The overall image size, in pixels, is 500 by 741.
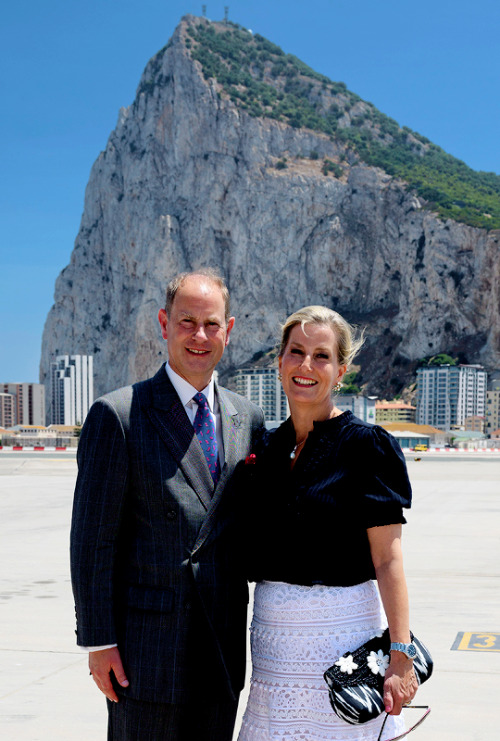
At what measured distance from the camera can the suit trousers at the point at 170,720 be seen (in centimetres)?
255

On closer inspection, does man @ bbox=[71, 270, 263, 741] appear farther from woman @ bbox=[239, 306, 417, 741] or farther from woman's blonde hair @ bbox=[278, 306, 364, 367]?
woman's blonde hair @ bbox=[278, 306, 364, 367]

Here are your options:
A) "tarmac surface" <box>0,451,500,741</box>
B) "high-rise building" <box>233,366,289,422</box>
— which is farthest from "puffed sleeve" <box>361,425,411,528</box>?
"high-rise building" <box>233,366,289,422</box>

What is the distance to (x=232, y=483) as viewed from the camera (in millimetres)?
2703

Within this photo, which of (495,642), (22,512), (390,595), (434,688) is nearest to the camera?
(390,595)

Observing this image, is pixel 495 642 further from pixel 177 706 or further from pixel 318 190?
pixel 318 190

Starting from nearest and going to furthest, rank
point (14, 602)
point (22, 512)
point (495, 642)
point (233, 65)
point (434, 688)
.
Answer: point (434, 688) → point (495, 642) → point (14, 602) → point (22, 512) → point (233, 65)

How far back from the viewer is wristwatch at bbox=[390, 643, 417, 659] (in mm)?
2486

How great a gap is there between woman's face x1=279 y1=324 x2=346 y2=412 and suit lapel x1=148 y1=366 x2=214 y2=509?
38 cm

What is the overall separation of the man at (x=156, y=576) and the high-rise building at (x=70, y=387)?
132m

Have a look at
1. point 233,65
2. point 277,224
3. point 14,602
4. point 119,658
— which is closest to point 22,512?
point 14,602

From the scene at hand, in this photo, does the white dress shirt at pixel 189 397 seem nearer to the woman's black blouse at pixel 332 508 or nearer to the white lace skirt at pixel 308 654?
the woman's black blouse at pixel 332 508

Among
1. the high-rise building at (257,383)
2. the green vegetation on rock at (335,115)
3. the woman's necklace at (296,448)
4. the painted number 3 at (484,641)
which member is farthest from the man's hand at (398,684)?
the green vegetation on rock at (335,115)

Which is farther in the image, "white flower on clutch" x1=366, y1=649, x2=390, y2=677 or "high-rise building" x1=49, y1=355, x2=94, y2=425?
"high-rise building" x1=49, y1=355, x2=94, y2=425

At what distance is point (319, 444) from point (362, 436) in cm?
16
